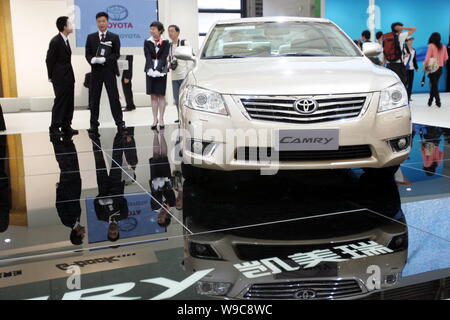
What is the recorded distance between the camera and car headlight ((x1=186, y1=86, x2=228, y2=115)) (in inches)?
140

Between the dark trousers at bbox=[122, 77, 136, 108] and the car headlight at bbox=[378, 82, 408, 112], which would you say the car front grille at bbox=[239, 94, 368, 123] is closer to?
the car headlight at bbox=[378, 82, 408, 112]

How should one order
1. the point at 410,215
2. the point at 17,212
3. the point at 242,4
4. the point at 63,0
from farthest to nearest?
1. the point at 242,4
2. the point at 63,0
3. the point at 17,212
4. the point at 410,215

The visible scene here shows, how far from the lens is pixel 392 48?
10.6 meters

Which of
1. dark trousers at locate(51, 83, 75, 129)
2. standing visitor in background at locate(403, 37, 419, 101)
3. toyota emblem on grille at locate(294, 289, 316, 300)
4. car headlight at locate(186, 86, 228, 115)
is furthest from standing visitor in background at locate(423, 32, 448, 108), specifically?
toyota emblem on grille at locate(294, 289, 316, 300)

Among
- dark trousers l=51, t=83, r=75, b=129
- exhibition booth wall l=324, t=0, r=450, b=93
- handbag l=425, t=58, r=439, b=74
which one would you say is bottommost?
dark trousers l=51, t=83, r=75, b=129

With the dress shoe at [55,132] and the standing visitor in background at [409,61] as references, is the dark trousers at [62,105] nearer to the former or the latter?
the dress shoe at [55,132]

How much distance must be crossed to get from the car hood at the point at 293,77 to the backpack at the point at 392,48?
22.9ft

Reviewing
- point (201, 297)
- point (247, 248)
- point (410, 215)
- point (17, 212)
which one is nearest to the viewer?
point (201, 297)

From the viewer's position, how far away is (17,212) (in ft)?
12.2

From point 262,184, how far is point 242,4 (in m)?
14.0

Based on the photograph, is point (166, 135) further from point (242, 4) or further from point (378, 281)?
point (242, 4)

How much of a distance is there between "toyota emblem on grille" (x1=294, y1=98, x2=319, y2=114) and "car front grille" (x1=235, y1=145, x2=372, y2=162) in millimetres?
284

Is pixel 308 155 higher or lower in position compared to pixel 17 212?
higher

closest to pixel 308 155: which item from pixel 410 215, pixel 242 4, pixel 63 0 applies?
pixel 410 215
